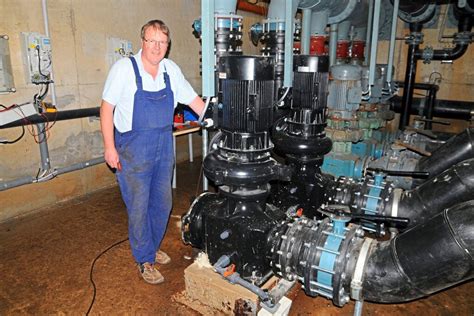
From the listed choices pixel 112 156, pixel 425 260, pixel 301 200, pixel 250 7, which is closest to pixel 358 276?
pixel 425 260

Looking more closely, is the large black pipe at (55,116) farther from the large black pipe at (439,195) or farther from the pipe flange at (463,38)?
the pipe flange at (463,38)

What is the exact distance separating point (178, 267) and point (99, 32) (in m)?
2.11

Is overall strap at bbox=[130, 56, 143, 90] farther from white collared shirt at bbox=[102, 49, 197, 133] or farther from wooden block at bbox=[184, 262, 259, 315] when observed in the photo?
wooden block at bbox=[184, 262, 259, 315]

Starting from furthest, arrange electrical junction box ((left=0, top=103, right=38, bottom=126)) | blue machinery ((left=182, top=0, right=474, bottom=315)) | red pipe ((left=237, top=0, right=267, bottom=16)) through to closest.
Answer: red pipe ((left=237, top=0, right=267, bottom=16))
electrical junction box ((left=0, top=103, right=38, bottom=126))
blue machinery ((left=182, top=0, right=474, bottom=315))

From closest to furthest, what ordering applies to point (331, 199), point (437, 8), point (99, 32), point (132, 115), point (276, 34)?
point (132, 115)
point (331, 199)
point (276, 34)
point (99, 32)
point (437, 8)

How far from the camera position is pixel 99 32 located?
117 inches

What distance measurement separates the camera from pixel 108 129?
65.7 inches

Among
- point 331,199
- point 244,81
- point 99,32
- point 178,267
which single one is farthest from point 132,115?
point 99,32

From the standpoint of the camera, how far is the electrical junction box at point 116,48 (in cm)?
307

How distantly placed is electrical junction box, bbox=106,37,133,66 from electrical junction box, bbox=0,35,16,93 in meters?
0.81

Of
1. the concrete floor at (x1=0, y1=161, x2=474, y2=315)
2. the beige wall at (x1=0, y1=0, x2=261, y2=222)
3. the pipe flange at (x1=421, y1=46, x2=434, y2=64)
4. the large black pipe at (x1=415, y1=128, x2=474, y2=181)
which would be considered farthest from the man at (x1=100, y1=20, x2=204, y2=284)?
the pipe flange at (x1=421, y1=46, x2=434, y2=64)

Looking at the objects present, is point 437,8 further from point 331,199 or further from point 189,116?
point 331,199

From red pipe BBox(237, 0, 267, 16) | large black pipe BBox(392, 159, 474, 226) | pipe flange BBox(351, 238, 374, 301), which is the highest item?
red pipe BBox(237, 0, 267, 16)

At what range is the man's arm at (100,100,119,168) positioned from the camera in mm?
1655
